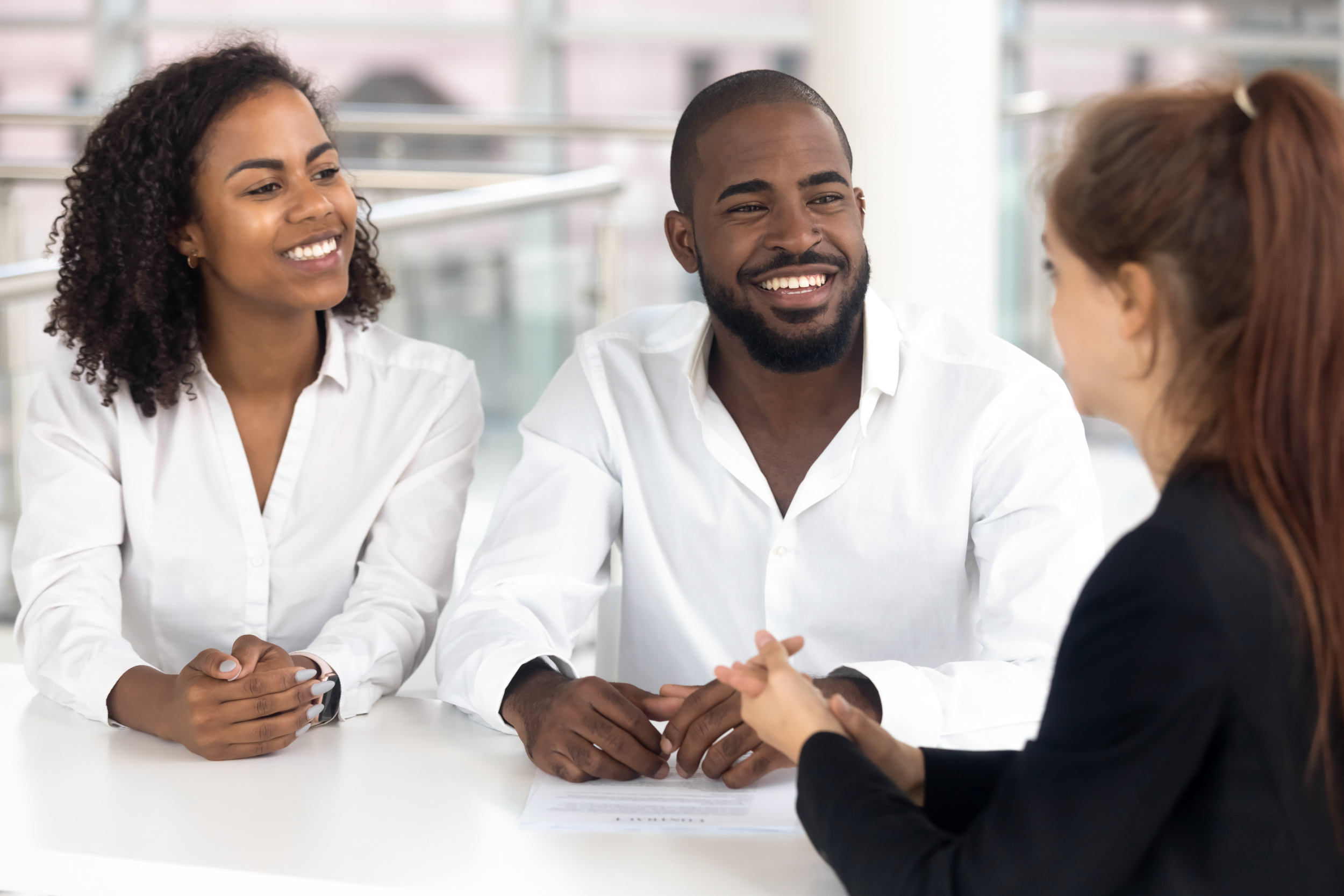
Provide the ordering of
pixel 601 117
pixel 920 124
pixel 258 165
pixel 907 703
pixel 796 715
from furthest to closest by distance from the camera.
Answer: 1. pixel 601 117
2. pixel 920 124
3. pixel 258 165
4. pixel 907 703
5. pixel 796 715

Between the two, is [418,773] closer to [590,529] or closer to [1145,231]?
[590,529]

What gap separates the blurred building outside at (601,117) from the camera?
297 centimetres

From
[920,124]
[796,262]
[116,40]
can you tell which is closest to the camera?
[796,262]

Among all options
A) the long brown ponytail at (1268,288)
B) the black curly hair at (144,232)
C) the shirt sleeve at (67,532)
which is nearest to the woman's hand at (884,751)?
the long brown ponytail at (1268,288)

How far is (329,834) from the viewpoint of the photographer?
122 cm

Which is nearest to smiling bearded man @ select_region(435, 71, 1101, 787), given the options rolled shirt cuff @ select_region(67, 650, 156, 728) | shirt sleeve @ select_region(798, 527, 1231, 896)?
rolled shirt cuff @ select_region(67, 650, 156, 728)

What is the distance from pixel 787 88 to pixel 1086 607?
103 centimetres

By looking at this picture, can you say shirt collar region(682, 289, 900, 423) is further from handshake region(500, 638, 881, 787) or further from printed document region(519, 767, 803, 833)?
printed document region(519, 767, 803, 833)

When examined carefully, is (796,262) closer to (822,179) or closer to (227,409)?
(822,179)

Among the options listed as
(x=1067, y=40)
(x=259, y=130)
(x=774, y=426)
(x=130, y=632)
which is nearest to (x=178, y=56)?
(x=259, y=130)

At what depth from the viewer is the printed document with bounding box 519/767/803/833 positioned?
4.00ft

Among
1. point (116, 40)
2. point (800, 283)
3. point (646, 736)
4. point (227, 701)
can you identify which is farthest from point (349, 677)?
point (116, 40)

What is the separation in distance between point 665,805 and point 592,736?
11 centimetres

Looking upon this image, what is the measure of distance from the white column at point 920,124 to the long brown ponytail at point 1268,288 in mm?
2032
